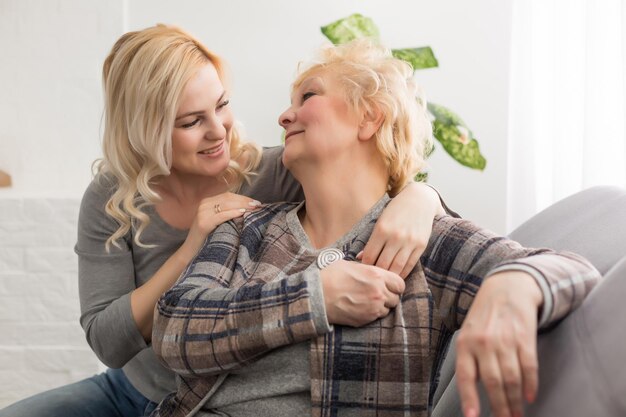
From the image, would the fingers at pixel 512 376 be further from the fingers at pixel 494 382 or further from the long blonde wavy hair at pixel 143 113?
the long blonde wavy hair at pixel 143 113

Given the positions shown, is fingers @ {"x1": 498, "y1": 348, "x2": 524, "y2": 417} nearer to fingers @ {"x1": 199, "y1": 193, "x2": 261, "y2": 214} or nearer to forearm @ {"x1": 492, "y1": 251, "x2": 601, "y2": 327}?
forearm @ {"x1": 492, "y1": 251, "x2": 601, "y2": 327}

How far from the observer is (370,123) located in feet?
4.93

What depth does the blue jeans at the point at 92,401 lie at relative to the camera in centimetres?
170

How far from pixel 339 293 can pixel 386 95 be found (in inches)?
18.6

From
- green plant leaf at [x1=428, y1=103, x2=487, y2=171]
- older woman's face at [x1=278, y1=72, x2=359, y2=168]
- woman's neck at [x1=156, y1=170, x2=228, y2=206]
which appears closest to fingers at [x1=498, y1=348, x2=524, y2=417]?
older woman's face at [x1=278, y1=72, x2=359, y2=168]

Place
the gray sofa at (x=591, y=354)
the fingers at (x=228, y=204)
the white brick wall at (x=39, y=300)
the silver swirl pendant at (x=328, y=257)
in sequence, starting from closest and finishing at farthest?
the gray sofa at (x=591, y=354) → the silver swirl pendant at (x=328, y=257) → the fingers at (x=228, y=204) → the white brick wall at (x=39, y=300)

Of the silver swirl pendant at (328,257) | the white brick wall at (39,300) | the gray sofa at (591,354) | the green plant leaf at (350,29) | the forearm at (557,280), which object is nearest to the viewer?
the gray sofa at (591,354)

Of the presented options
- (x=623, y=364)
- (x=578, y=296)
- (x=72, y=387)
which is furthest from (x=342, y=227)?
(x=72, y=387)

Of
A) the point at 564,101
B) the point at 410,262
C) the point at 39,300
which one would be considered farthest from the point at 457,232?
the point at 39,300

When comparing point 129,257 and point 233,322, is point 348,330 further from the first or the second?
point 129,257

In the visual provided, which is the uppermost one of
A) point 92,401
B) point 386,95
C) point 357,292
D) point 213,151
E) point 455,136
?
point 386,95

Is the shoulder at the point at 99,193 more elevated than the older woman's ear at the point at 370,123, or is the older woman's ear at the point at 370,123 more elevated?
the older woman's ear at the point at 370,123

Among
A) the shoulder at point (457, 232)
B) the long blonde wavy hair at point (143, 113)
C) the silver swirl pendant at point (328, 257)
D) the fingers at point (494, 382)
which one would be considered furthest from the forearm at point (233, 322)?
the long blonde wavy hair at point (143, 113)

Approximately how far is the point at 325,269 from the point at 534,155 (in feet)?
6.82
